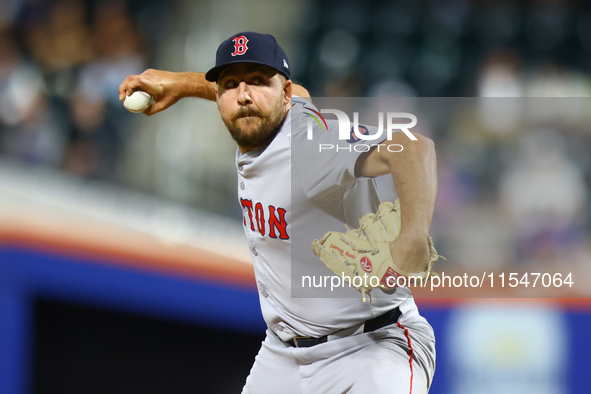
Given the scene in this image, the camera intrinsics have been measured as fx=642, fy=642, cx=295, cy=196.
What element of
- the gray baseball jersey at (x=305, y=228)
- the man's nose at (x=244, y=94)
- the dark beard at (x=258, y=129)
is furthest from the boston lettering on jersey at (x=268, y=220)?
the man's nose at (x=244, y=94)

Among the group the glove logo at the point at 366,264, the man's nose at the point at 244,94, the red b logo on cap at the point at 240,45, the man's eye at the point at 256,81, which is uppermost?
the red b logo on cap at the point at 240,45

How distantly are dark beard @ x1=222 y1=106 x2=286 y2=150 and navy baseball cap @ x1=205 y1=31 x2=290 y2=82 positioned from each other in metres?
0.12

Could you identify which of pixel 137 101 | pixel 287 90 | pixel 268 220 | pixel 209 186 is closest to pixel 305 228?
pixel 268 220

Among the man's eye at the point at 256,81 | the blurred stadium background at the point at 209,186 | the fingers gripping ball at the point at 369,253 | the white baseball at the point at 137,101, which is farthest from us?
the blurred stadium background at the point at 209,186

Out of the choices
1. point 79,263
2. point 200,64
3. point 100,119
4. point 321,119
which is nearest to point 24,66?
point 100,119

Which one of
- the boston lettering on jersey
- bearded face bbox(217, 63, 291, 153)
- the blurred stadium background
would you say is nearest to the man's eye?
bearded face bbox(217, 63, 291, 153)

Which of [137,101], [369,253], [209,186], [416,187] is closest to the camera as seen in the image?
[416,187]

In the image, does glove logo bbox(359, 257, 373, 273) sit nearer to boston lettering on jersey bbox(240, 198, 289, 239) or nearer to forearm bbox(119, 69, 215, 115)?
boston lettering on jersey bbox(240, 198, 289, 239)

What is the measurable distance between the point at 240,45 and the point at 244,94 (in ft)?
0.42

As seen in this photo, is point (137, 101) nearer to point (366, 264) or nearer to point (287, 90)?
point (287, 90)

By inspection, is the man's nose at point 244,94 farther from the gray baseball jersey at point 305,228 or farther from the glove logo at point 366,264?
the glove logo at point 366,264

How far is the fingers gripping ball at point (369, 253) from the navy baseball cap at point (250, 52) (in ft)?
1.53

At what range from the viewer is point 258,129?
5.51ft

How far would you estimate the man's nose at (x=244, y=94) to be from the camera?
1.65 m
